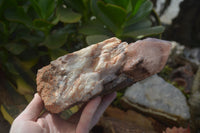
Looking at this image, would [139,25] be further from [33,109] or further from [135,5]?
[33,109]

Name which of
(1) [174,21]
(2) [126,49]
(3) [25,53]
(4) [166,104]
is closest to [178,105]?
(4) [166,104]

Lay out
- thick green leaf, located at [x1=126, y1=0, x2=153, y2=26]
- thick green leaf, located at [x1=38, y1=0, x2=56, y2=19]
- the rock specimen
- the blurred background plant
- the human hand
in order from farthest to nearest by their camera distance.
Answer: thick green leaf, located at [x1=38, y1=0, x2=56, y2=19] → thick green leaf, located at [x1=126, y1=0, x2=153, y2=26] → the blurred background plant → the human hand → the rock specimen

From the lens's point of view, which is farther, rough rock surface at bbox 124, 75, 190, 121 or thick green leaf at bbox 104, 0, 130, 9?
rough rock surface at bbox 124, 75, 190, 121

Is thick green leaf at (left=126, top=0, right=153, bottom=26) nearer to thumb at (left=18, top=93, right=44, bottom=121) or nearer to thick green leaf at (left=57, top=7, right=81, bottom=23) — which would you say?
thick green leaf at (left=57, top=7, right=81, bottom=23)

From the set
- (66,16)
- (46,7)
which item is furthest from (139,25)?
(46,7)

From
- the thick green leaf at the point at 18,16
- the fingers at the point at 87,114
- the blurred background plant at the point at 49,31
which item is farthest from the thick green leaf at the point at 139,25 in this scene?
the thick green leaf at the point at 18,16

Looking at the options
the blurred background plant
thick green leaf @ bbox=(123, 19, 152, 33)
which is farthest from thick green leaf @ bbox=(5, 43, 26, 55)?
thick green leaf @ bbox=(123, 19, 152, 33)

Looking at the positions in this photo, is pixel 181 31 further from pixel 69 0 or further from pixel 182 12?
pixel 69 0
